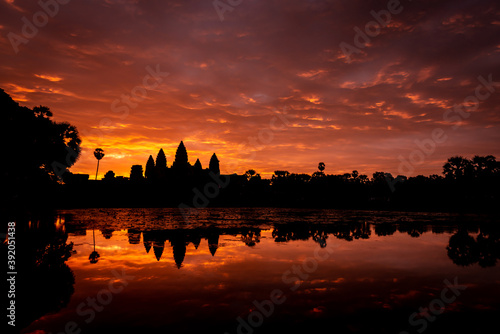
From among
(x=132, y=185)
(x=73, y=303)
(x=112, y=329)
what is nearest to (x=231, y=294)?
(x=112, y=329)

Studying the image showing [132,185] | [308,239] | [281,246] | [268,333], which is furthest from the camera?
[132,185]

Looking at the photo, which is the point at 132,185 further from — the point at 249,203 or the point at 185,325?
the point at 185,325

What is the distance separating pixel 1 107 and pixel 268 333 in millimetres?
39072

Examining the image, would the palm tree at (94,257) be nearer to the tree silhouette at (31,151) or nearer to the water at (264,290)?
the water at (264,290)

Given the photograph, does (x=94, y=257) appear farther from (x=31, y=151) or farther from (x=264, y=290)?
(x=31, y=151)

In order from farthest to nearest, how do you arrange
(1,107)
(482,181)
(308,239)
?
(482,181), (1,107), (308,239)

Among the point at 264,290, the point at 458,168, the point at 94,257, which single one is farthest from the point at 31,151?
the point at 458,168

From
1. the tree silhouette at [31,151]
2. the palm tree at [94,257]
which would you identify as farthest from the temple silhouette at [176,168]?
the palm tree at [94,257]

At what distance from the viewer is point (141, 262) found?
10.5 metres

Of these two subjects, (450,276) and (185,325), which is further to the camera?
(450,276)

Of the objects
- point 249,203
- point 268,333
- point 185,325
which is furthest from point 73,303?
point 249,203

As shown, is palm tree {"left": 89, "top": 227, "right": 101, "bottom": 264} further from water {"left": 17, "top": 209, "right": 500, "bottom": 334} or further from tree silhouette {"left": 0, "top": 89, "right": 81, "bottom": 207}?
tree silhouette {"left": 0, "top": 89, "right": 81, "bottom": 207}

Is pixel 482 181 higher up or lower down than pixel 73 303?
higher up

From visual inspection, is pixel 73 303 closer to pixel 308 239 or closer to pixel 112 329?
pixel 112 329
